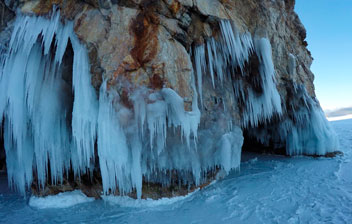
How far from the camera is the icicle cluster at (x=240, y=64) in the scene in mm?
4926

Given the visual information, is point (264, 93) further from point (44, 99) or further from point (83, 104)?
point (44, 99)

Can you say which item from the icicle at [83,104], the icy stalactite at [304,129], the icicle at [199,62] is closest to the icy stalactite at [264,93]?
the icy stalactite at [304,129]

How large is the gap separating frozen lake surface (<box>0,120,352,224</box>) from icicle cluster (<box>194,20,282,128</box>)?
2108mm

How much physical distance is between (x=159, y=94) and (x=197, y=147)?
1.74m

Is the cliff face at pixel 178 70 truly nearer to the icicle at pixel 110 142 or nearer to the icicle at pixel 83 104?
the icicle at pixel 110 142

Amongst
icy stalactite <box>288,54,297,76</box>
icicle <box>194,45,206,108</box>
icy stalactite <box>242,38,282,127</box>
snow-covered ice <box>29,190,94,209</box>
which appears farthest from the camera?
icy stalactite <box>288,54,297,76</box>

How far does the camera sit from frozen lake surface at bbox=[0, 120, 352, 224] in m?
3.62

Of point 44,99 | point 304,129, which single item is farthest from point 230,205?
point 304,129

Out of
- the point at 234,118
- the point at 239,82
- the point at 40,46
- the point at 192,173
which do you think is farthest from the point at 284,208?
the point at 40,46

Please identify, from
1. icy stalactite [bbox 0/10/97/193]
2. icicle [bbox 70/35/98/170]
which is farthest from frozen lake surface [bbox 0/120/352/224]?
icicle [bbox 70/35/98/170]

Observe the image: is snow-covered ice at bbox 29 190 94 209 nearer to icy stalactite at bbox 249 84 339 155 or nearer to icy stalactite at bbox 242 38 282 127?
icy stalactite at bbox 242 38 282 127

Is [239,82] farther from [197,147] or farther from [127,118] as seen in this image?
[127,118]

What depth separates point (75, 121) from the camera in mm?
3867

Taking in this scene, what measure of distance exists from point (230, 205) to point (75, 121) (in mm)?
3396
